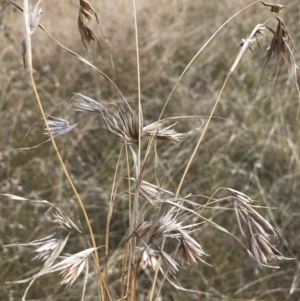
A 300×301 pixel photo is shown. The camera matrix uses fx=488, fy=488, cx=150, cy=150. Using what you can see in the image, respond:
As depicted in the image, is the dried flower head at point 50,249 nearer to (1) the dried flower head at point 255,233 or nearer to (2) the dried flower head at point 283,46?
(1) the dried flower head at point 255,233

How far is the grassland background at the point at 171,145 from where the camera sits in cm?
142

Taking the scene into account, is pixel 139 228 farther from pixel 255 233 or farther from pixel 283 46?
pixel 283 46

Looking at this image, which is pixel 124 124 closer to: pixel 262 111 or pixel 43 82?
pixel 262 111

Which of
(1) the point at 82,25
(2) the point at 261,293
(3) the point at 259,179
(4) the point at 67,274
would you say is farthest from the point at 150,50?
(4) the point at 67,274

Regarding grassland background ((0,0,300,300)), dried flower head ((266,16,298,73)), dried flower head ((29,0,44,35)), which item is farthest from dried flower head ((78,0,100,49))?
grassland background ((0,0,300,300))

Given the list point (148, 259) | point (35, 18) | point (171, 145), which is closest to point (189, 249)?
point (148, 259)

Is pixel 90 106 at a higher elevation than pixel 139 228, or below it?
higher

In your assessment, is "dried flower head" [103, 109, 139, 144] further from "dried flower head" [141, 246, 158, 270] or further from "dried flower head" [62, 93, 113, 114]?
"dried flower head" [141, 246, 158, 270]

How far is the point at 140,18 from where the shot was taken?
8.79 feet

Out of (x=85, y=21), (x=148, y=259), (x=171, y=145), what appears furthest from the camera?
(x=171, y=145)

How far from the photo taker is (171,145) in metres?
1.80

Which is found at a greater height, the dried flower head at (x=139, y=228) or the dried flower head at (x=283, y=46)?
the dried flower head at (x=283, y=46)

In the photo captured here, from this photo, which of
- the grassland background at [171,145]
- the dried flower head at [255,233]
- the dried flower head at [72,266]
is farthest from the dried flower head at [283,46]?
the grassland background at [171,145]

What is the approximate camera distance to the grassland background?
1420 millimetres
